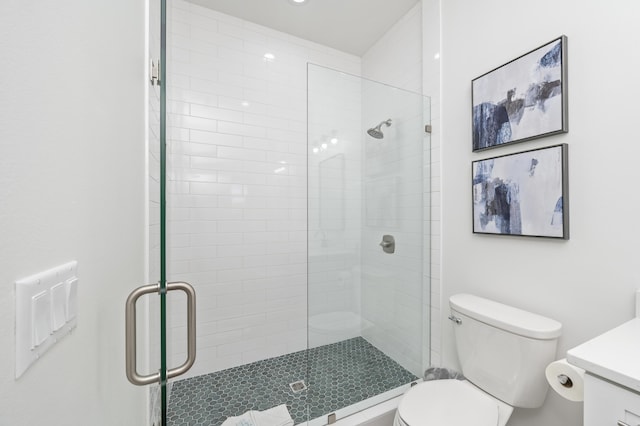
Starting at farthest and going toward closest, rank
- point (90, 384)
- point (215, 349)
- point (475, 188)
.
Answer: point (215, 349)
point (475, 188)
point (90, 384)

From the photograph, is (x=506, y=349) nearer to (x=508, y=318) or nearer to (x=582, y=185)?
(x=508, y=318)

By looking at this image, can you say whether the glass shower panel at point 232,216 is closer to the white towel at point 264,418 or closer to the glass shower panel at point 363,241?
the white towel at point 264,418

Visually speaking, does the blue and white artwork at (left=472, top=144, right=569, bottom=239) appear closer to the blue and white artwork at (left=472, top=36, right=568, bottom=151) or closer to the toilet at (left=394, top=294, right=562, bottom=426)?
the blue and white artwork at (left=472, top=36, right=568, bottom=151)

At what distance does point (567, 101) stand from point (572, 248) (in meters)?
0.62

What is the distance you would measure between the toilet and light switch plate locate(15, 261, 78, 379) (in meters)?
1.19

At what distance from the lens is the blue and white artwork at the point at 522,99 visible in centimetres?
115

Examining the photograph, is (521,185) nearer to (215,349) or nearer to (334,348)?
(334,348)

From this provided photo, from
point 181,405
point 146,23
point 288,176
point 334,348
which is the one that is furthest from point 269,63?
point 181,405

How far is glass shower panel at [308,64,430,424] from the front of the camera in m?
1.56

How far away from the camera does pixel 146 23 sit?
3.63 ft

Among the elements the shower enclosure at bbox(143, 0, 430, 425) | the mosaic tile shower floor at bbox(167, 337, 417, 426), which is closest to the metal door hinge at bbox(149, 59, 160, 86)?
the shower enclosure at bbox(143, 0, 430, 425)

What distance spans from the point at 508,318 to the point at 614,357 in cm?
51

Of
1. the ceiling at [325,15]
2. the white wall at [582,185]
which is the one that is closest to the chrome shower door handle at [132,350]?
the white wall at [582,185]

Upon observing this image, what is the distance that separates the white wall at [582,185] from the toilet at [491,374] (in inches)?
4.9
